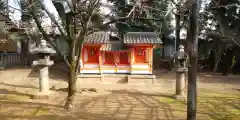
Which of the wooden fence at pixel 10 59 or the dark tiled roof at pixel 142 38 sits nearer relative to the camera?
the dark tiled roof at pixel 142 38

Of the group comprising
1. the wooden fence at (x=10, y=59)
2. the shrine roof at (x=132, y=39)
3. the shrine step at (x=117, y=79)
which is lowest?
the shrine step at (x=117, y=79)

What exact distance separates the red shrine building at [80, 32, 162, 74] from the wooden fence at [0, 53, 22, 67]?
28.3 ft

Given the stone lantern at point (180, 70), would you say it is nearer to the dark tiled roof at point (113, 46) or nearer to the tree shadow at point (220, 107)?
the tree shadow at point (220, 107)

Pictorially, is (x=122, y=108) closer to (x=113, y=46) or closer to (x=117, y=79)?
(x=117, y=79)

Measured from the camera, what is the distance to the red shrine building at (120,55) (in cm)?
1504

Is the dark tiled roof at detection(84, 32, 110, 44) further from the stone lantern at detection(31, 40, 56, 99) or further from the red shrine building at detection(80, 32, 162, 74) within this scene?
the stone lantern at detection(31, 40, 56, 99)

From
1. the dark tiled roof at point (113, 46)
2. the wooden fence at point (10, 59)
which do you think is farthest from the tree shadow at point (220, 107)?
the wooden fence at point (10, 59)

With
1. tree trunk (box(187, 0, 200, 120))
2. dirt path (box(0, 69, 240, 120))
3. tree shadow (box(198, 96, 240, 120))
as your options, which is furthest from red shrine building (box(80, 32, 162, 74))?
tree trunk (box(187, 0, 200, 120))

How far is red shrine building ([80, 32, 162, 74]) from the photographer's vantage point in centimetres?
1504

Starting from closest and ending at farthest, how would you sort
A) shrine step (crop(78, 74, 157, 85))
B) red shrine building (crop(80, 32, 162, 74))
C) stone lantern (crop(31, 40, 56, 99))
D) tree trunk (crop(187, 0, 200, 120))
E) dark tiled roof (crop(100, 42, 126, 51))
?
tree trunk (crop(187, 0, 200, 120)) < stone lantern (crop(31, 40, 56, 99)) < shrine step (crop(78, 74, 157, 85)) < red shrine building (crop(80, 32, 162, 74)) < dark tiled roof (crop(100, 42, 126, 51))

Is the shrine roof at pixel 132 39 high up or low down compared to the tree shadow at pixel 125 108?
up

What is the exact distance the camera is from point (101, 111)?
7812mm

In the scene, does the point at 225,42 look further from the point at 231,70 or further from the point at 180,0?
the point at 180,0

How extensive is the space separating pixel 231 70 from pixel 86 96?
14.0m
